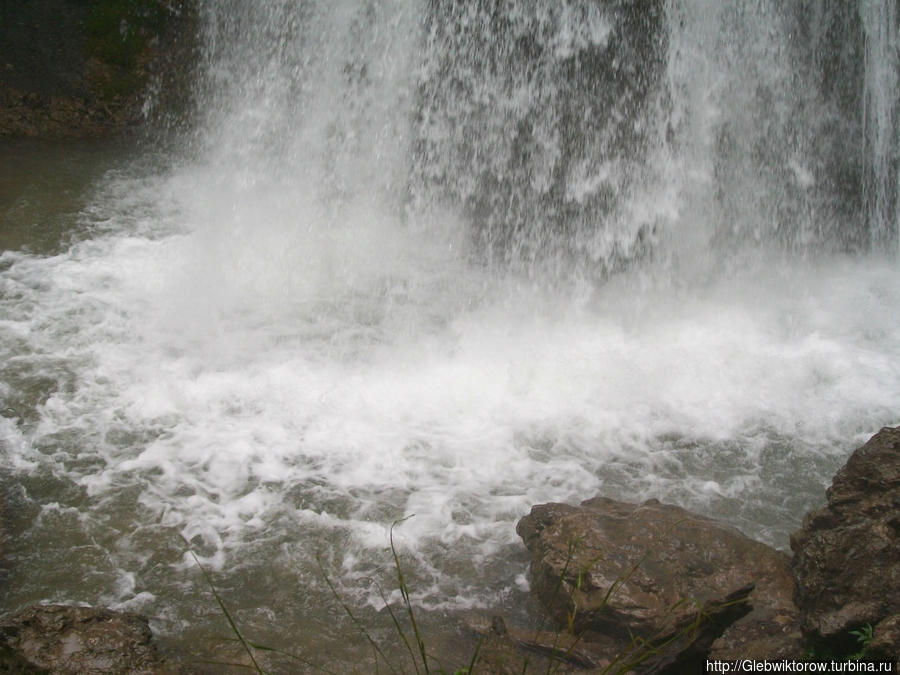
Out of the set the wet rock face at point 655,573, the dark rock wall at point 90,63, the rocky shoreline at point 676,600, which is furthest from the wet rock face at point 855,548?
the dark rock wall at point 90,63

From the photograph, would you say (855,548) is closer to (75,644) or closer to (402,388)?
(402,388)

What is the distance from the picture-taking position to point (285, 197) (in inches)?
324

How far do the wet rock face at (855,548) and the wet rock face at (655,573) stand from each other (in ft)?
0.54

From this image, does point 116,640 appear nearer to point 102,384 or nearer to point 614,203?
point 102,384

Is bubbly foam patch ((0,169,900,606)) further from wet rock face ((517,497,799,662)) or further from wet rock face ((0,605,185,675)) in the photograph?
wet rock face ((0,605,185,675))

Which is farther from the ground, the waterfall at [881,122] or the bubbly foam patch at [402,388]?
the waterfall at [881,122]

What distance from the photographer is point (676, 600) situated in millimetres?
3529

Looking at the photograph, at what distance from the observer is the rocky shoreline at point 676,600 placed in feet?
9.86

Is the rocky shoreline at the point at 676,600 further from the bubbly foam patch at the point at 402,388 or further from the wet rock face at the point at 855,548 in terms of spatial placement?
the bubbly foam patch at the point at 402,388

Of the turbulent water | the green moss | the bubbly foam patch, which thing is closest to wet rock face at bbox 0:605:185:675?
the turbulent water

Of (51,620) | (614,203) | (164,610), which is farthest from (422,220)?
(51,620)

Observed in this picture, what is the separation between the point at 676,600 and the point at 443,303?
3.60 metres

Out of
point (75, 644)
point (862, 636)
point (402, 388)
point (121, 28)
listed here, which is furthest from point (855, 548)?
point (121, 28)

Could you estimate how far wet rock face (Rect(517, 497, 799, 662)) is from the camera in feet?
11.1
